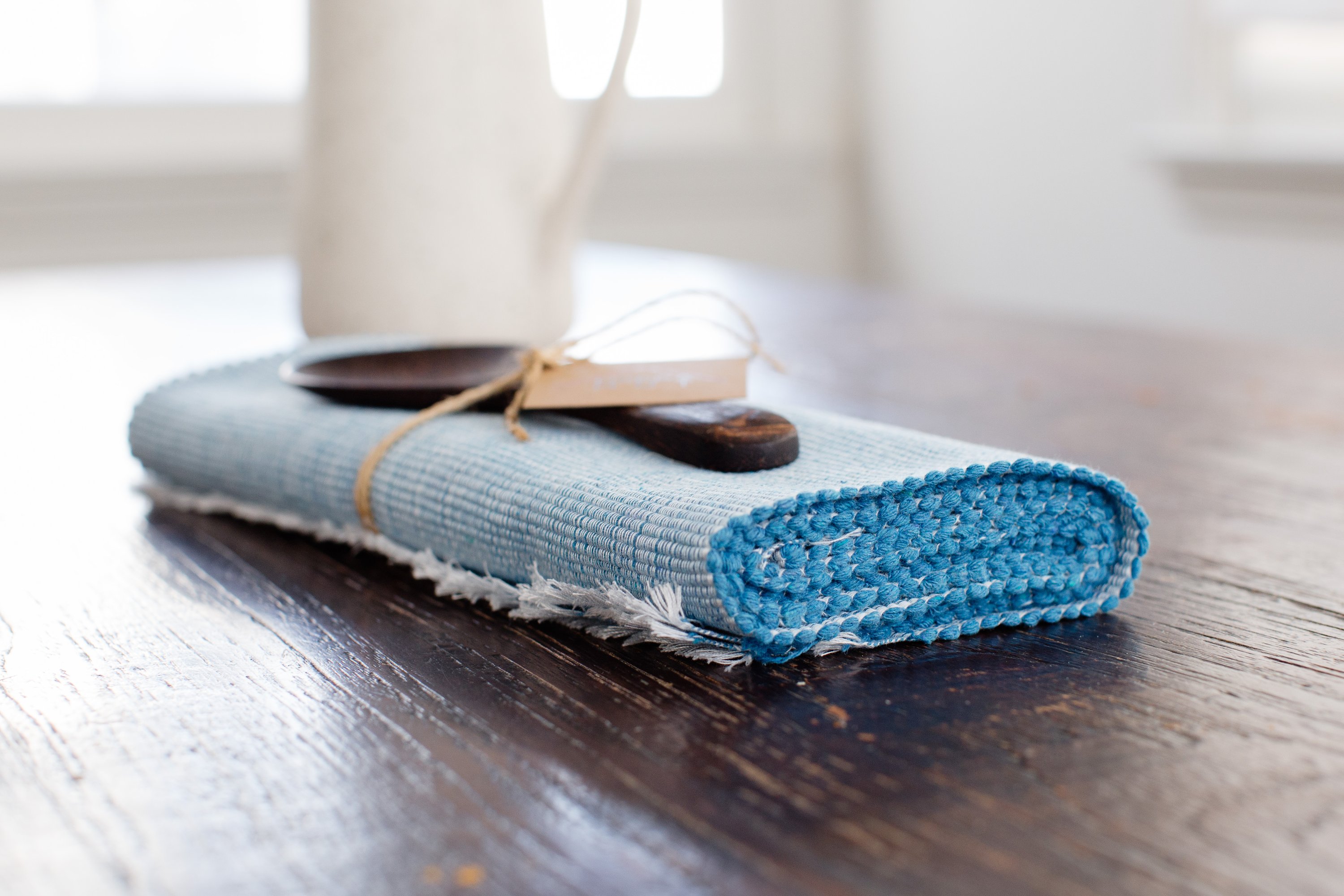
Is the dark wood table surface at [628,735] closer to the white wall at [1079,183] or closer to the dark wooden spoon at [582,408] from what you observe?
the dark wooden spoon at [582,408]

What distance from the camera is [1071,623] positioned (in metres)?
0.33

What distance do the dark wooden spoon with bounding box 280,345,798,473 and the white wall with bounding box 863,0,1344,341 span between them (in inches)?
54.8

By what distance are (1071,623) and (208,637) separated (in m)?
0.22

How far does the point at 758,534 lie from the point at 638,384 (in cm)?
10

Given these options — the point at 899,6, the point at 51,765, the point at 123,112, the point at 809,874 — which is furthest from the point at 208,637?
the point at 899,6

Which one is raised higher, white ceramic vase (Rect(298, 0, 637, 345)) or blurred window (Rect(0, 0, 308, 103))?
blurred window (Rect(0, 0, 308, 103))

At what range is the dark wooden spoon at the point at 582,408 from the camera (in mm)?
332

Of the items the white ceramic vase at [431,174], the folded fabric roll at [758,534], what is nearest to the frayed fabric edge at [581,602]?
the folded fabric roll at [758,534]

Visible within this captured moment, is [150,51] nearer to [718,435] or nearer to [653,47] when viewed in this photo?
[653,47]

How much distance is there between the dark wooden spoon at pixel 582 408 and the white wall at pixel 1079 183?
139 cm

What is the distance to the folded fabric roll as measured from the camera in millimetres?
295

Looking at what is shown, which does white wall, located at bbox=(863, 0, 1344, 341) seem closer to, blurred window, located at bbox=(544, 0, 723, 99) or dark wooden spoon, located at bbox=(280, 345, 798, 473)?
blurred window, located at bbox=(544, 0, 723, 99)

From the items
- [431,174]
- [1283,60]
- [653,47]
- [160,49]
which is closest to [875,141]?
[653,47]

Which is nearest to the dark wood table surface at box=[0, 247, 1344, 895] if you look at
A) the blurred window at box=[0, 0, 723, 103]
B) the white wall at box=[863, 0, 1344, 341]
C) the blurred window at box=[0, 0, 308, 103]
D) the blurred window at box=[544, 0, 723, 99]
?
the white wall at box=[863, 0, 1344, 341]
